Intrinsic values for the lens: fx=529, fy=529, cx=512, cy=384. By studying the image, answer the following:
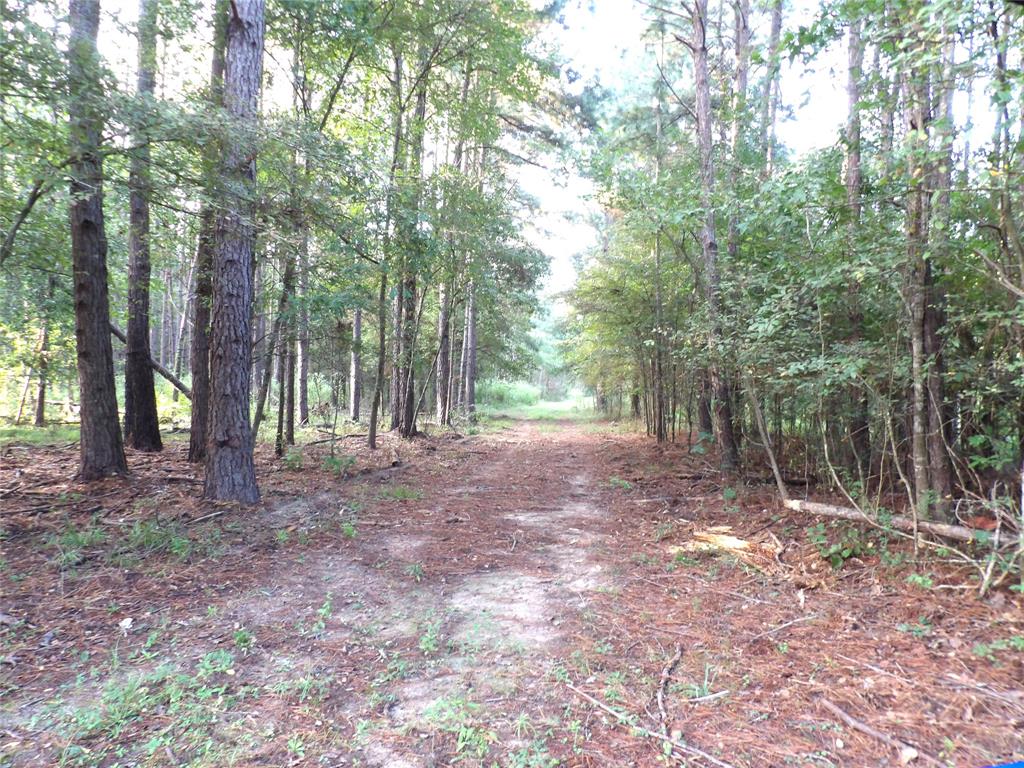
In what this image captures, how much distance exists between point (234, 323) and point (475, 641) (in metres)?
4.93

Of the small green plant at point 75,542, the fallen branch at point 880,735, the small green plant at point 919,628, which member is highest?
the small green plant at point 75,542

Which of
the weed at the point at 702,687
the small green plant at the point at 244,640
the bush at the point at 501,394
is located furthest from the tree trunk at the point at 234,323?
the bush at the point at 501,394

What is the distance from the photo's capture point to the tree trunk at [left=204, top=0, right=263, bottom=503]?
6.30 metres

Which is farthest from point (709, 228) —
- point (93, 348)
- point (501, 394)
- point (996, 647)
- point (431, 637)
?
point (501, 394)

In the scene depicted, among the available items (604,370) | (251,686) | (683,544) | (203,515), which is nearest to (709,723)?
(251,686)

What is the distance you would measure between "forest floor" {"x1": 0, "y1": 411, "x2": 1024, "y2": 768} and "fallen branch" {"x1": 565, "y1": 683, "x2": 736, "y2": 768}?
2 centimetres

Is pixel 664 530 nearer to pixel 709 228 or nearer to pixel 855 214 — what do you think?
pixel 855 214

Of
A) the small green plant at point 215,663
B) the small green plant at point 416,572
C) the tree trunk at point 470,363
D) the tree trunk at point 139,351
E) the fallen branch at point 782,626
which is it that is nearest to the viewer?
the small green plant at point 215,663

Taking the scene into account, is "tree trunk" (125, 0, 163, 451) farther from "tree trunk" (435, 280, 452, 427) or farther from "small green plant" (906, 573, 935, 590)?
"small green plant" (906, 573, 935, 590)

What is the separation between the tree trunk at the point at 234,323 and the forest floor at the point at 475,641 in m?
0.54

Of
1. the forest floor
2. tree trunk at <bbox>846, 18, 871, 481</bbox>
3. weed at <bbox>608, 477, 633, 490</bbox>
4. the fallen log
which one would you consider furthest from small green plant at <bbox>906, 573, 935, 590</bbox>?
weed at <bbox>608, 477, 633, 490</bbox>

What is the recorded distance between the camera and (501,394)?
33438mm

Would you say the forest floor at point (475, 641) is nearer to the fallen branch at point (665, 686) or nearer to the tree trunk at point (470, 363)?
the fallen branch at point (665, 686)

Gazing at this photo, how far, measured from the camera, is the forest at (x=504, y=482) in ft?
9.16
